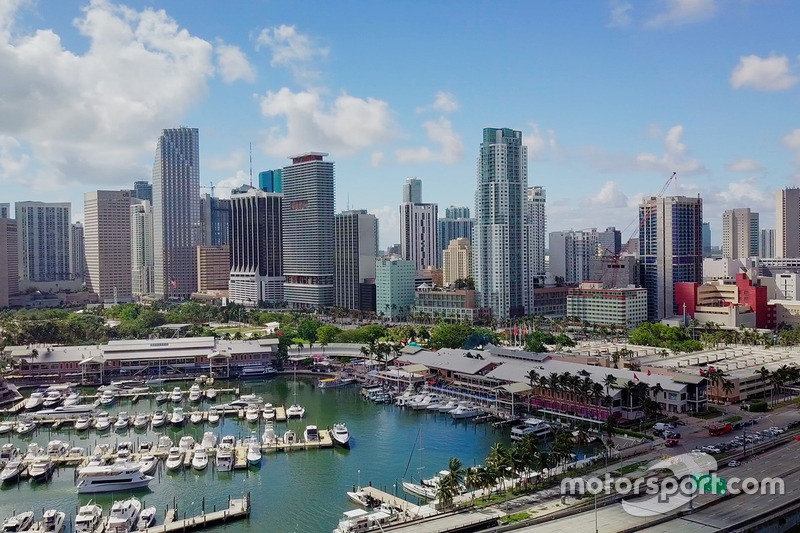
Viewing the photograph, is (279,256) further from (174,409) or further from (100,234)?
(174,409)

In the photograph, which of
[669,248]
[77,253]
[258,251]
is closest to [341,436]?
[669,248]

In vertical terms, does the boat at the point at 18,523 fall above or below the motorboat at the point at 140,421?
below

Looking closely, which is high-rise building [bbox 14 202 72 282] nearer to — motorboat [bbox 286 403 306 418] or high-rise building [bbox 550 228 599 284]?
high-rise building [bbox 550 228 599 284]

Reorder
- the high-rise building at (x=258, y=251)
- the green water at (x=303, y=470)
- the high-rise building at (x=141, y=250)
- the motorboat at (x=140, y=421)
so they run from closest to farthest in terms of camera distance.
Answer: the green water at (x=303, y=470) → the motorboat at (x=140, y=421) → the high-rise building at (x=258, y=251) → the high-rise building at (x=141, y=250)

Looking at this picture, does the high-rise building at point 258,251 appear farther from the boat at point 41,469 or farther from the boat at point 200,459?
the boat at point 41,469

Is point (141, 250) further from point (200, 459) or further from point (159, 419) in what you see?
point (200, 459)

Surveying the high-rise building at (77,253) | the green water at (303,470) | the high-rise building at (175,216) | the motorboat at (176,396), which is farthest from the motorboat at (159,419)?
the high-rise building at (77,253)
